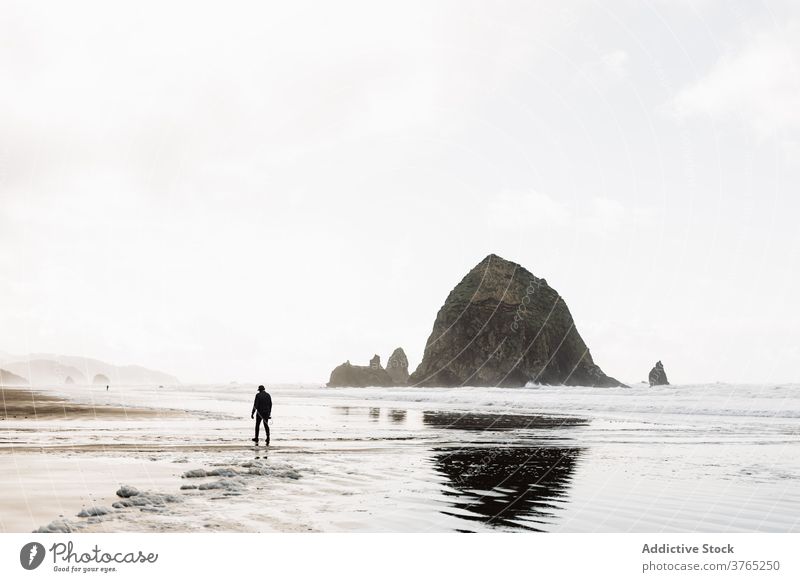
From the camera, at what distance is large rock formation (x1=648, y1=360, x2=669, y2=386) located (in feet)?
402

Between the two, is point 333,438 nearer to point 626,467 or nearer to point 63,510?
point 626,467

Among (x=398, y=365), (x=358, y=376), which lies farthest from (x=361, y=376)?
(x=398, y=365)

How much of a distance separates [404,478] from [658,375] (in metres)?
123

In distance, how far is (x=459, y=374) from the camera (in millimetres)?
128625

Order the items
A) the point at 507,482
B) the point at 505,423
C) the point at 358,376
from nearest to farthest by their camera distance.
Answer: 1. the point at 507,482
2. the point at 505,423
3. the point at 358,376

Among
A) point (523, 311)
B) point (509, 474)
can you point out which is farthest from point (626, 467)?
point (523, 311)

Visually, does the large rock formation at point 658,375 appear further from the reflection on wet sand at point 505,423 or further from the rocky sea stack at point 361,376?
the reflection on wet sand at point 505,423

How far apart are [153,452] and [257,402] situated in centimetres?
440

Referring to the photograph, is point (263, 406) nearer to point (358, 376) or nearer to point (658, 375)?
point (658, 375)

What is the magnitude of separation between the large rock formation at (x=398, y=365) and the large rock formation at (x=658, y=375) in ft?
239
